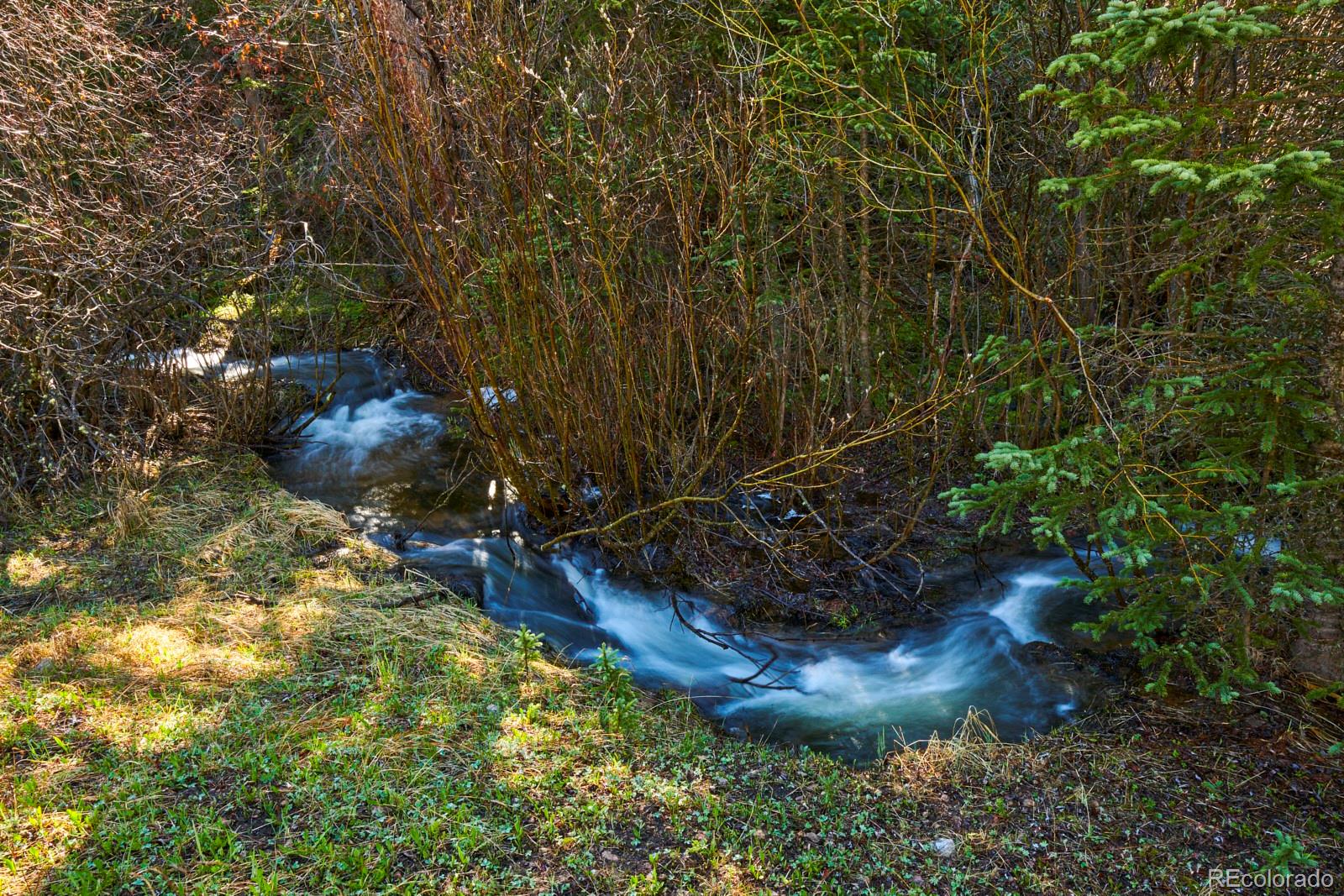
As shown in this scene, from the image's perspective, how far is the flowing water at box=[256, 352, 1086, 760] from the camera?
4.83 m

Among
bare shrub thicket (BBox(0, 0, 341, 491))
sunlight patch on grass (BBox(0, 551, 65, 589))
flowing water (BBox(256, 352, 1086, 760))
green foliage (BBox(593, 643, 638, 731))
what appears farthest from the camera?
bare shrub thicket (BBox(0, 0, 341, 491))

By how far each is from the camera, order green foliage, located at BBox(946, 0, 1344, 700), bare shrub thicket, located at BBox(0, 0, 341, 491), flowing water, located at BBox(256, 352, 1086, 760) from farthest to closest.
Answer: bare shrub thicket, located at BBox(0, 0, 341, 491), flowing water, located at BBox(256, 352, 1086, 760), green foliage, located at BBox(946, 0, 1344, 700)

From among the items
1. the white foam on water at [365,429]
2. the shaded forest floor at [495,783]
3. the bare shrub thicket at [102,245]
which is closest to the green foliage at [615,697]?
the shaded forest floor at [495,783]

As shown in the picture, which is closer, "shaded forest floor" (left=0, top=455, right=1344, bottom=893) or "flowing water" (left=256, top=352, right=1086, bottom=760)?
"shaded forest floor" (left=0, top=455, right=1344, bottom=893)

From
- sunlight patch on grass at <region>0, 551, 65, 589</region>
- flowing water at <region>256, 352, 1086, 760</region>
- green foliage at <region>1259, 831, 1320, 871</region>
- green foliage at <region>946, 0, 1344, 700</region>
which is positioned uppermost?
green foliage at <region>946, 0, 1344, 700</region>

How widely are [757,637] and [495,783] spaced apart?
8.55 ft

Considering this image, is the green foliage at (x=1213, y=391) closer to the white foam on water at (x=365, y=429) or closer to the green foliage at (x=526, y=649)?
the green foliage at (x=526, y=649)

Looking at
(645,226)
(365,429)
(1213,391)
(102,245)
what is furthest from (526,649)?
(365,429)

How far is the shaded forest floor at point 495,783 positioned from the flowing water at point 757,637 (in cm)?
42

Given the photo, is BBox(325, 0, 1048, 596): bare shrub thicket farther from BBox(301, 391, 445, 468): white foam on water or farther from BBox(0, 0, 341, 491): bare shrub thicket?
BBox(301, 391, 445, 468): white foam on water


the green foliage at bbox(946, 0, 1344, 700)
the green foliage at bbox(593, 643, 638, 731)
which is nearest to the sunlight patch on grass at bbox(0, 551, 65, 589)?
the green foliage at bbox(593, 643, 638, 731)

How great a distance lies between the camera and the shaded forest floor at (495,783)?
3045 mm

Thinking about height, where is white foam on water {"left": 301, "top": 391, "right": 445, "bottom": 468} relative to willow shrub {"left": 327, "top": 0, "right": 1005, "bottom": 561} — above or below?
below

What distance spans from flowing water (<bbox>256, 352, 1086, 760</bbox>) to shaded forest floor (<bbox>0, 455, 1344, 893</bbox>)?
1.39ft
